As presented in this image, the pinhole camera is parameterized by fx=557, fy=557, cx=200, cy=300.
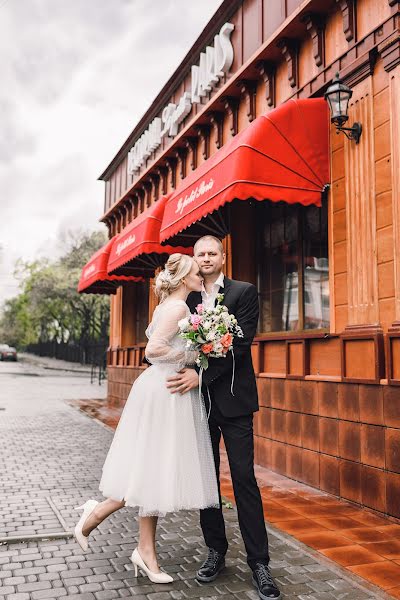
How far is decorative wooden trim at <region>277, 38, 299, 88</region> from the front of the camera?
274 inches

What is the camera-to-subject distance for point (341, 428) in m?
5.62

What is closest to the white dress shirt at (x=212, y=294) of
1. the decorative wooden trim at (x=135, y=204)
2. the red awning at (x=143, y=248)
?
the red awning at (x=143, y=248)

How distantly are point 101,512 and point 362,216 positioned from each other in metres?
3.75

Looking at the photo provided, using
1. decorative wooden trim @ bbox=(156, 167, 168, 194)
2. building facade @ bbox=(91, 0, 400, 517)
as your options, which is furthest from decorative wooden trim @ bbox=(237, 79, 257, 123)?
decorative wooden trim @ bbox=(156, 167, 168, 194)

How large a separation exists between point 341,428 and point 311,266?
2.25 m

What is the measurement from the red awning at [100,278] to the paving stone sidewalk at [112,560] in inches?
271

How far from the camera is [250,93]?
8055 mm

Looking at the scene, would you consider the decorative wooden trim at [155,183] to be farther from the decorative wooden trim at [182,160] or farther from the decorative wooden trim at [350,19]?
the decorative wooden trim at [350,19]

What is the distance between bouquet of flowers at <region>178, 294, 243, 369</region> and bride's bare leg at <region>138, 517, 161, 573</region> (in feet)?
3.52

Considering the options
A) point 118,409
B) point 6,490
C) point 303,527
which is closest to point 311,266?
point 303,527

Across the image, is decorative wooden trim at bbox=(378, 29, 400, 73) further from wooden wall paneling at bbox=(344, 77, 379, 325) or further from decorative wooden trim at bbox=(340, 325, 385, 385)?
decorative wooden trim at bbox=(340, 325, 385, 385)

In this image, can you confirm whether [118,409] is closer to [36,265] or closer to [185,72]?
[185,72]

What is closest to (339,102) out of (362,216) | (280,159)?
(280,159)

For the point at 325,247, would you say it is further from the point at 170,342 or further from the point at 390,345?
the point at 170,342
